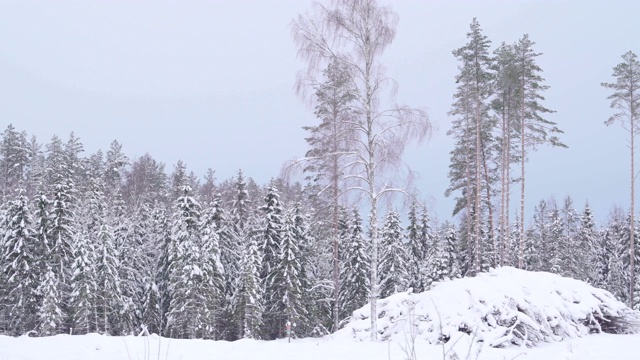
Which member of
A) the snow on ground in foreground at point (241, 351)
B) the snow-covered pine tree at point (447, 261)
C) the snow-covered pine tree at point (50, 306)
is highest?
the snow-covered pine tree at point (447, 261)

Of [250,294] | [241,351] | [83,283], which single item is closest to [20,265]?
[83,283]

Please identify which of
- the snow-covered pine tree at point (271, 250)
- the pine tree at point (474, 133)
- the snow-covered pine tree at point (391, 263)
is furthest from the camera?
the snow-covered pine tree at point (391, 263)

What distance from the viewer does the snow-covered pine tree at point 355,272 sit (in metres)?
32.1

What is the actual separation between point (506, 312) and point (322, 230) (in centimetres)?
1189

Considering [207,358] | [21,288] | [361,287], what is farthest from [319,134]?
[21,288]

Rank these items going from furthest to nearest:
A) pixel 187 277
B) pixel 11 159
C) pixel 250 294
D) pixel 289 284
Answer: pixel 11 159 < pixel 289 284 < pixel 187 277 < pixel 250 294

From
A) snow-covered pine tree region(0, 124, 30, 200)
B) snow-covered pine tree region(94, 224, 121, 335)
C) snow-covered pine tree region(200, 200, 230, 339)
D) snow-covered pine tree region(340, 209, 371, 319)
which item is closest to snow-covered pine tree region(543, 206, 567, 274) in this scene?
snow-covered pine tree region(340, 209, 371, 319)

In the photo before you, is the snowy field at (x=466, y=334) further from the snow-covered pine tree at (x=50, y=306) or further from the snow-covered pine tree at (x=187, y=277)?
the snow-covered pine tree at (x=50, y=306)

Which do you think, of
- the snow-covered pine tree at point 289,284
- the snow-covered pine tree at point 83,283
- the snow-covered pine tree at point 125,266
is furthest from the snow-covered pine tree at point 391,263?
the snow-covered pine tree at point 83,283

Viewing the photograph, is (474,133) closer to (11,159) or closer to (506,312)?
(506,312)

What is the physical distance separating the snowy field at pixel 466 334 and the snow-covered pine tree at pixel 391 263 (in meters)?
20.9

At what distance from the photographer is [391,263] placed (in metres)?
34.7

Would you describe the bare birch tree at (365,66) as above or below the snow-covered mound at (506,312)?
above

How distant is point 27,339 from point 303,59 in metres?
10.1
